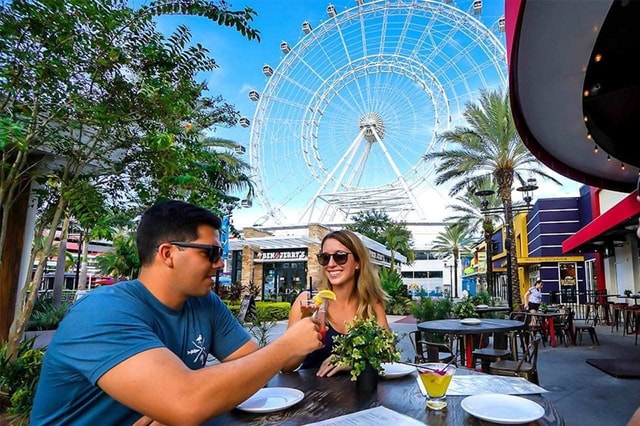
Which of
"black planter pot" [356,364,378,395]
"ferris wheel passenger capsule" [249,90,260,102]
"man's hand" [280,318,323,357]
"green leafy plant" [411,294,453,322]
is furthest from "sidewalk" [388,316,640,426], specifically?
"ferris wheel passenger capsule" [249,90,260,102]

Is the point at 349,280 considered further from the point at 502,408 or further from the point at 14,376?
the point at 14,376

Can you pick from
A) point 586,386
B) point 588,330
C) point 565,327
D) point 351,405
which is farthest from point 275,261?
point 351,405

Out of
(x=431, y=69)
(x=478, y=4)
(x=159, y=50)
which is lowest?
(x=159, y=50)

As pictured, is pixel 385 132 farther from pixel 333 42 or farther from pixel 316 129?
pixel 333 42

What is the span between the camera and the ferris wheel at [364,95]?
2769 cm

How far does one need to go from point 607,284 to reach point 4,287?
18.5 meters

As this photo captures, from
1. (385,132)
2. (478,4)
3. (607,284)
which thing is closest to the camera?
(607,284)

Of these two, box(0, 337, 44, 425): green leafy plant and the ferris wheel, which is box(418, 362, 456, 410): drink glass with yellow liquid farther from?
the ferris wheel

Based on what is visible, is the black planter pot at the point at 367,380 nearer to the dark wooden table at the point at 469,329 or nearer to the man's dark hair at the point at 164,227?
the man's dark hair at the point at 164,227

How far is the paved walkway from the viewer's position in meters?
3.72

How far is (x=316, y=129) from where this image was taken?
31.6 m

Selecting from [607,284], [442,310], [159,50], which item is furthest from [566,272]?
[159,50]

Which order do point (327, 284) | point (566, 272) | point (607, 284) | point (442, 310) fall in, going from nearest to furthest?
point (327, 284), point (442, 310), point (607, 284), point (566, 272)

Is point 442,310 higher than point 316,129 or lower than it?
lower
